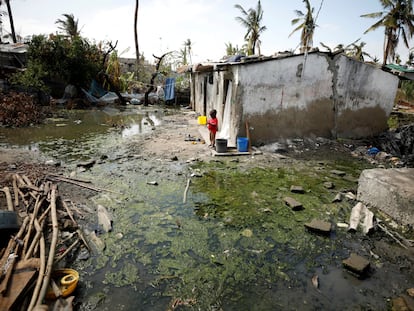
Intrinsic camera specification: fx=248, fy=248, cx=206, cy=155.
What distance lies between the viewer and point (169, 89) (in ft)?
64.3

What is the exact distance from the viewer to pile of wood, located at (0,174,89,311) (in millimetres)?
2244

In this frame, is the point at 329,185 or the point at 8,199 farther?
the point at 329,185

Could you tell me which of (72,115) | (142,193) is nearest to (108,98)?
(72,115)

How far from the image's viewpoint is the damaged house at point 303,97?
7.64 metres

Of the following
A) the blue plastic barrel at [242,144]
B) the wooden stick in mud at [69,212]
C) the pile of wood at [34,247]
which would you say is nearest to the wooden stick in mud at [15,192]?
the pile of wood at [34,247]

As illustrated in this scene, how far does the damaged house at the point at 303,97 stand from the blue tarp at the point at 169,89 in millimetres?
10948

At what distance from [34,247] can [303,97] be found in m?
7.92

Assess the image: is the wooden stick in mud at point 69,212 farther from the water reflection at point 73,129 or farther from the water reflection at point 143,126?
the water reflection at point 143,126

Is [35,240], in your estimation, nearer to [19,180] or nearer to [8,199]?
[8,199]

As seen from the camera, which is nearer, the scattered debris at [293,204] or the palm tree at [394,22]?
the scattered debris at [293,204]

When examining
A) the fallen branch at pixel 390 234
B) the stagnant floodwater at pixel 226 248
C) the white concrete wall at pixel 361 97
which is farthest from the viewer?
the white concrete wall at pixel 361 97

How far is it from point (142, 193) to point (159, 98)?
1661 centimetres

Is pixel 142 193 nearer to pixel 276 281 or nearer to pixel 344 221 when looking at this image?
pixel 276 281

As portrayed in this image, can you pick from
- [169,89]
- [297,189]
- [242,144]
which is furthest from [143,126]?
[169,89]
